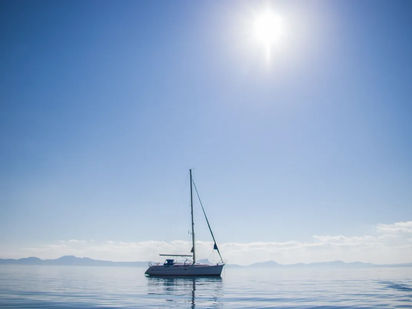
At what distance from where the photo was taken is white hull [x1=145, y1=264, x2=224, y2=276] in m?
66.7

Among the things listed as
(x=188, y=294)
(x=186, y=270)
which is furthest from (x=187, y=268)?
(x=188, y=294)

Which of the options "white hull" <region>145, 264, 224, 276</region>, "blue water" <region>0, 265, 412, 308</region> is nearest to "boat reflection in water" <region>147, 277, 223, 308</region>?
"blue water" <region>0, 265, 412, 308</region>

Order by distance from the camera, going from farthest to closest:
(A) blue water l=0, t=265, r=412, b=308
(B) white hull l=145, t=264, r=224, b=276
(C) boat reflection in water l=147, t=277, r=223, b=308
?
(B) white hull l=145, t=264, r=224, b=276
(C) boat reflection in water l=147, t=277, r=223, b=308
(A) blue water l=0, t=265, r=412, b=308

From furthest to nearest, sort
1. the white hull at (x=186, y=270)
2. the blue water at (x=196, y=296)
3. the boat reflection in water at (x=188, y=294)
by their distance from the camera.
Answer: the white hull at (x=186, y=270) → the boat reflection in water at (x=188, y=294) → the blue water at (x=196, y=296)

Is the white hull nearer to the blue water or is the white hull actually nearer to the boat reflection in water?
the boat reflection in water

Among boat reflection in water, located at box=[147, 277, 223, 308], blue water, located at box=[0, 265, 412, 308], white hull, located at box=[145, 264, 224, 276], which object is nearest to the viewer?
blue water, located at box=[0, 265, 412, 308]

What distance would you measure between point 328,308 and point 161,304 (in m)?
16.2

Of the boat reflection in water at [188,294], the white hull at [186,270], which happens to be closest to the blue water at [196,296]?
the boat reflection in water at [188,294]

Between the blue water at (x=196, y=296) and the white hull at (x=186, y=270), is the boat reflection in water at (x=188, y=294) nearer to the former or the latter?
the blue water at (x=196, y=296)

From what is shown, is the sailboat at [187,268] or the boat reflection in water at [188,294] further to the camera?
the sailboat at [187,268]

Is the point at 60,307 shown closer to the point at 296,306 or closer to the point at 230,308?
the point at 230,308

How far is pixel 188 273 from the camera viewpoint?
219 feet

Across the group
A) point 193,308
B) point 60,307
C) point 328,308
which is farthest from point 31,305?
point 328,308

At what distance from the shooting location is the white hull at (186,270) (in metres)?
66.7
